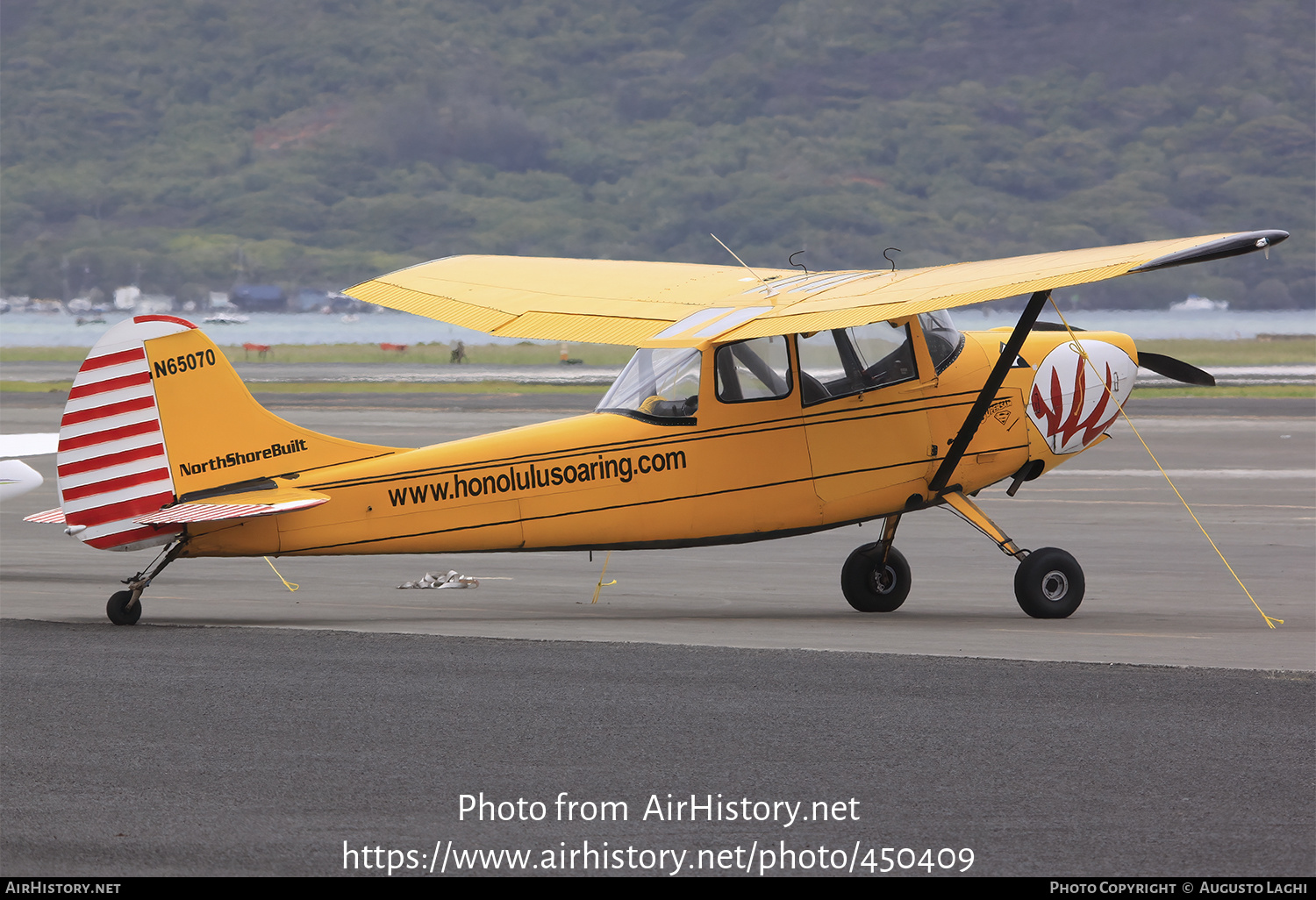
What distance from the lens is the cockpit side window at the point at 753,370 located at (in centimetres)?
1166

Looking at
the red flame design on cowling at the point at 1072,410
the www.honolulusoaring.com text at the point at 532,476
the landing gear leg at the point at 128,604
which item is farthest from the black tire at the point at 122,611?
the red flame design on cowling at the point at 1072,410

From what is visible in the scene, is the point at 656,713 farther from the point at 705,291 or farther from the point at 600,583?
the point at 600,583

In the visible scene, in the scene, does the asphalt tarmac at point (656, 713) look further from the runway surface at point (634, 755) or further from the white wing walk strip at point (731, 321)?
the white wing walk strip at point (731, 321)

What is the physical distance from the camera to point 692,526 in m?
11.6

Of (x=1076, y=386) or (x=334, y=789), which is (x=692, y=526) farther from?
(x=334, y=789)

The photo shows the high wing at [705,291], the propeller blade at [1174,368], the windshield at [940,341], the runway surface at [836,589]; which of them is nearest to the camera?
the high wing at [705,291]

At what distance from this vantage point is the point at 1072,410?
12297 millimetres

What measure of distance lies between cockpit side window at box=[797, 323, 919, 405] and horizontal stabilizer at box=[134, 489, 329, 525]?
376 cm

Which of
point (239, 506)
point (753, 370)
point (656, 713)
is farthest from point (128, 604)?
point (753, 370)

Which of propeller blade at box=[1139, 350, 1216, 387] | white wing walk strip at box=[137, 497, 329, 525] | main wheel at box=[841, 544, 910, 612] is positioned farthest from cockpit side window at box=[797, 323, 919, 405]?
white wing walk strip at box=[137, 497, 329, 525]

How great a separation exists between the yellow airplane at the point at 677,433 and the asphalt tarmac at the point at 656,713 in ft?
2.35

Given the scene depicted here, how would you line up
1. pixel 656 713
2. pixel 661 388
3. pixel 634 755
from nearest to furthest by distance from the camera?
pixel 634 755
pixel 656 713
pixel 661 388

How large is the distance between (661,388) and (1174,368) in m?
4.65
